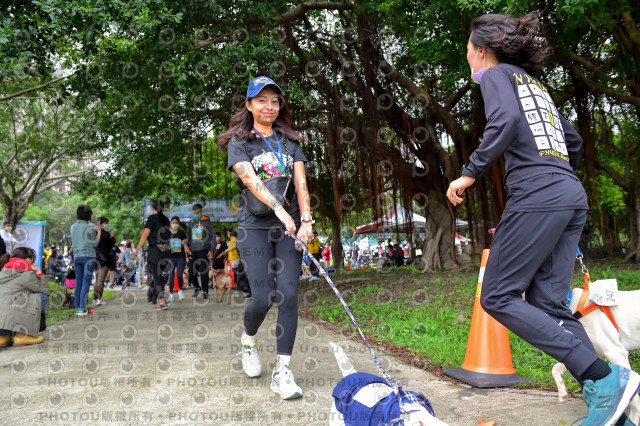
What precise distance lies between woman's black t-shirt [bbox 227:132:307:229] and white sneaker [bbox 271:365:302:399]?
2.99ft

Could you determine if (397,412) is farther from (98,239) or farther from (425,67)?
(425,67)

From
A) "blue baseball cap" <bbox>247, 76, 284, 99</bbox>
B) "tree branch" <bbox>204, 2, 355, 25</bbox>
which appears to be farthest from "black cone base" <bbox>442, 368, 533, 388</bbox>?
"tree branch" <bbox>204, 2, 355, 25</bbox>

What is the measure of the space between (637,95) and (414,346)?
26.7ft

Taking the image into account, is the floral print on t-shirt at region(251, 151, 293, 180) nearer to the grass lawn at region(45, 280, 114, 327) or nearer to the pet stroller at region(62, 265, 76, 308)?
the grass lawn at region(45, 280, 114, 327)

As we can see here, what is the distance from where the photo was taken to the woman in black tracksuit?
192 centimetres

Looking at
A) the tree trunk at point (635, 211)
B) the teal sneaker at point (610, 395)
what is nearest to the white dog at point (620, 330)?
the teal sneaker at point (610, 395)

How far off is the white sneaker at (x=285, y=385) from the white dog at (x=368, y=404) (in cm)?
86

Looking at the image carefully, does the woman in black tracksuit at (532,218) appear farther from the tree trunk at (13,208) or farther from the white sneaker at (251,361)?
the tree trunk at (13,208)

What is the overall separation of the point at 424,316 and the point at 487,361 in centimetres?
247

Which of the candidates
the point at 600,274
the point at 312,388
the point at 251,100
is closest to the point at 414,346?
the point at 312,388

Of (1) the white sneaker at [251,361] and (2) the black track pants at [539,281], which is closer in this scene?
(2) the black track pants at [539,281]

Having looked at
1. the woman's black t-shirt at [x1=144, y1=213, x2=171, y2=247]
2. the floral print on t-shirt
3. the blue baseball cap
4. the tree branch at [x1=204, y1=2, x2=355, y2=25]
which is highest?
the tree branch at [x1=204, y1=2, x2=355, y2=25]

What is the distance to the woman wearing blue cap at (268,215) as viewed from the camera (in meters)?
2.97

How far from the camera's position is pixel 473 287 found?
7398mm
